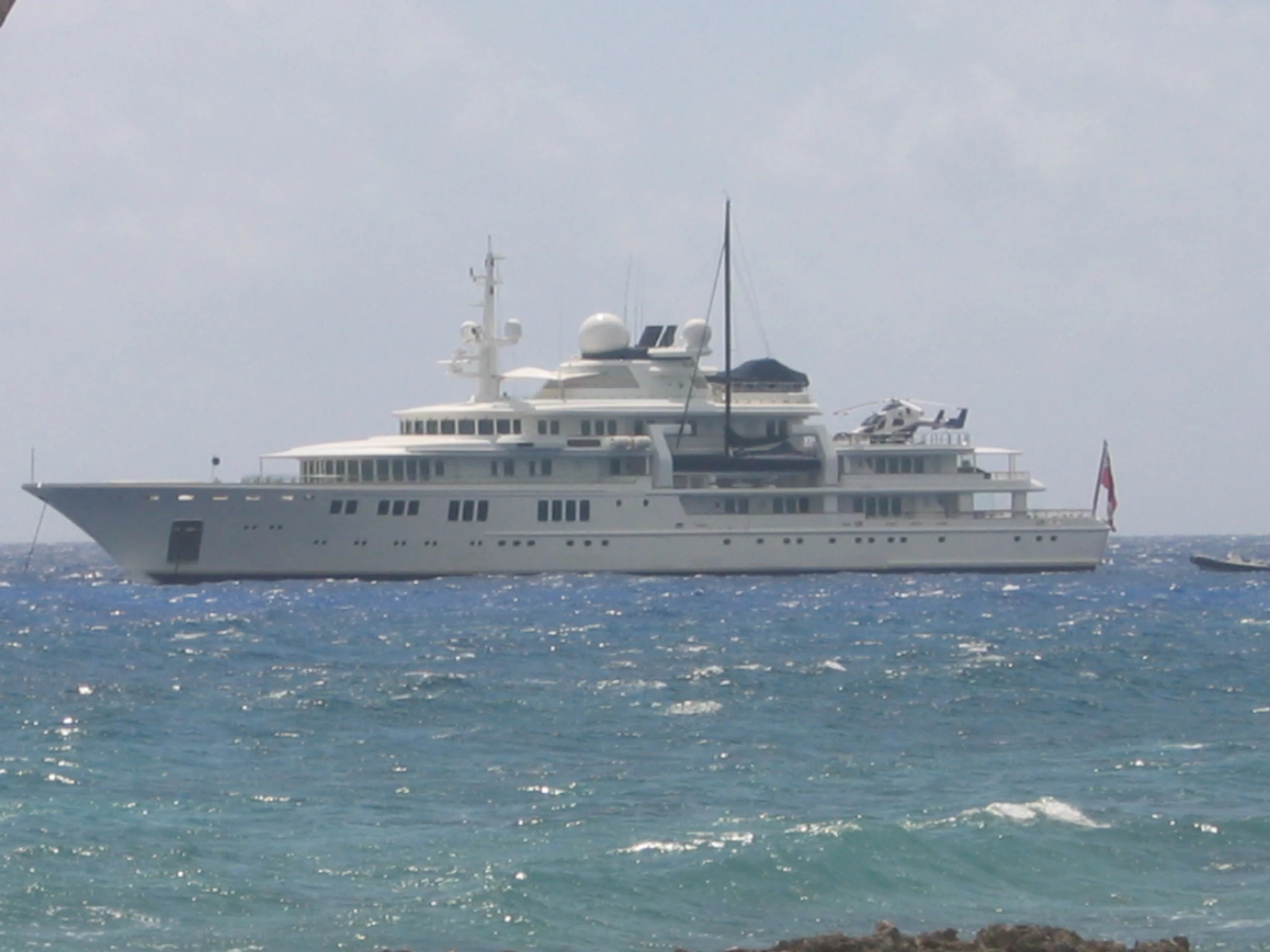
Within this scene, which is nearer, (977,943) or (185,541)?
(977,943)

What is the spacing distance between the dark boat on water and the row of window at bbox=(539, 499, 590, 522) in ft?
77.7

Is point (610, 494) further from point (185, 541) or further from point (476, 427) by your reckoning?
point (185, 541)

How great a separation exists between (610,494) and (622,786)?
35758mm

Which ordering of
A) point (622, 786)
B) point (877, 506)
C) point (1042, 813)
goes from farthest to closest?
1. point (877, 506)
2. point (622, 786)
3. point (1042, 813)

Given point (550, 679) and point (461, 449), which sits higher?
point (461, 449)

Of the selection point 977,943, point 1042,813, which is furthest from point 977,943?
point 1042,813

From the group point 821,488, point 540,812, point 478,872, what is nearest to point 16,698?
point 540,812

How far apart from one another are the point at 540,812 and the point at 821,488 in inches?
1553

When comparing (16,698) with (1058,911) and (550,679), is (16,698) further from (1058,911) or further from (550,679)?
(1058,911)

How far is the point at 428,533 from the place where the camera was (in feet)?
171

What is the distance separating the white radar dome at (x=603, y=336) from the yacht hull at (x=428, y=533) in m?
6.29

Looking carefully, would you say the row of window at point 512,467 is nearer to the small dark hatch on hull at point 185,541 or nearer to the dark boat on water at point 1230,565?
the small dark hatch on hull at point 185,541

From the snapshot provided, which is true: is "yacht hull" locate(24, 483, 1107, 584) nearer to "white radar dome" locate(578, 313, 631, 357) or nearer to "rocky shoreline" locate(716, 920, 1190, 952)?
"white radar dome" locate(578, 313, 631, 357)

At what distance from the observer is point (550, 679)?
2622cm
